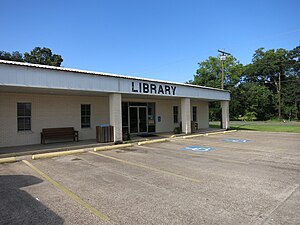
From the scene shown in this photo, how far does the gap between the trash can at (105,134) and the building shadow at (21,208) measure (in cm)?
649

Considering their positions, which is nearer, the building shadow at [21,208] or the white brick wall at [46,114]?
the building shadow at [21,208]

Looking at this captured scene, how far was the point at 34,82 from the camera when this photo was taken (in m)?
9.35

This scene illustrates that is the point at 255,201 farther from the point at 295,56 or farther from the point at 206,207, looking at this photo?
the point at 295,56

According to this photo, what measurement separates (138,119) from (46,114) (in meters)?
6.97

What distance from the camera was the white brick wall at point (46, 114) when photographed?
11.4 meters

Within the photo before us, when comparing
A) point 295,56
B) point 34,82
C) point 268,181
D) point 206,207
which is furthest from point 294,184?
point 295,56

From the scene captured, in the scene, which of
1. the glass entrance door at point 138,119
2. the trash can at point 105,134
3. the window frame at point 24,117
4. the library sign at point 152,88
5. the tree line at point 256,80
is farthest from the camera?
the tree line at point 256,80

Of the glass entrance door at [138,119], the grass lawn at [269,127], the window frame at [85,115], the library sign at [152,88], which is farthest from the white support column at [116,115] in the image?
the grass lawn at [269,127]

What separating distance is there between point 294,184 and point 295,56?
58.9 metres

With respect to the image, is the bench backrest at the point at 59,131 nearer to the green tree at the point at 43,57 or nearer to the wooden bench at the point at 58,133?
the wooden bench at the point at 58,133

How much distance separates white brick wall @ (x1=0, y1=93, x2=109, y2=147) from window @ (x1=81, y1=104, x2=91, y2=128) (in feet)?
0.70

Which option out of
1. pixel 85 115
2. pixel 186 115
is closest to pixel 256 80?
pixel 186 115

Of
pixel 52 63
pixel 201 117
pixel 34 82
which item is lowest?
pixel 201 117

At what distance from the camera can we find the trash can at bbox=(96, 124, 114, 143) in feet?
39.8
